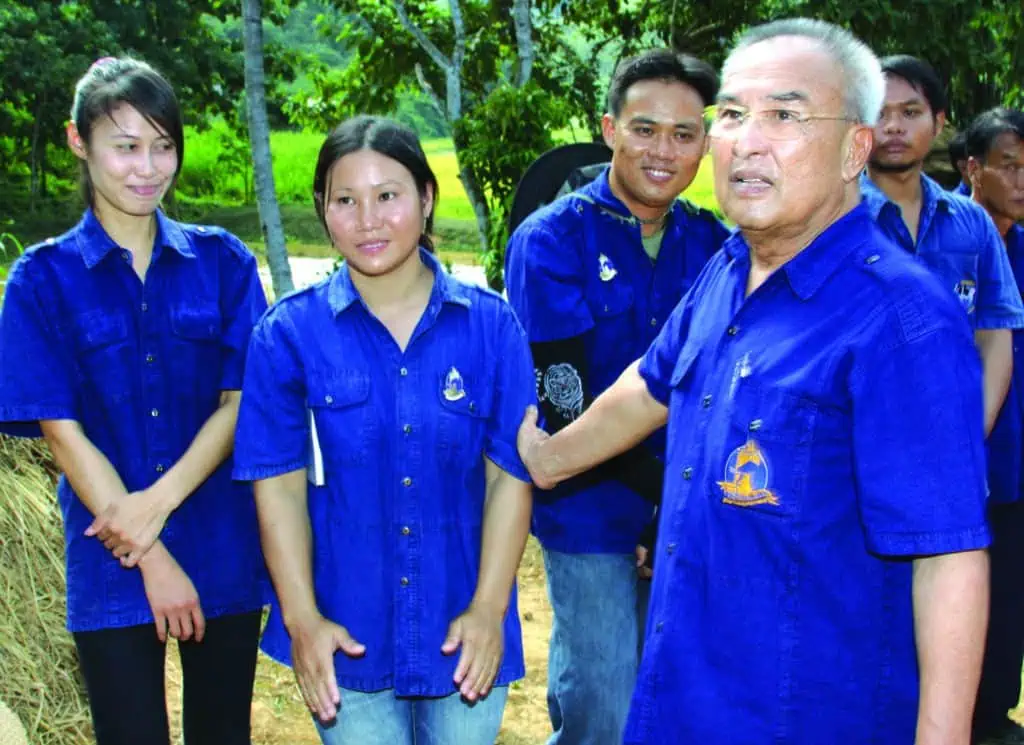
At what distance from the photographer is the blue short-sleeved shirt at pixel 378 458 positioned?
8.56 feet

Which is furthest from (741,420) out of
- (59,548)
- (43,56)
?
(43,56)

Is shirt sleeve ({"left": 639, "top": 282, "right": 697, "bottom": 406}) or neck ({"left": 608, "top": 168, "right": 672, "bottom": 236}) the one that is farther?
neck ({"left": 608, "top": 168, "right": 672, "bottom": 236})

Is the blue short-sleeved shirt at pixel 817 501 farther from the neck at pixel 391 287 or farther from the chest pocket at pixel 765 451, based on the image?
the neck at pixel 391 287

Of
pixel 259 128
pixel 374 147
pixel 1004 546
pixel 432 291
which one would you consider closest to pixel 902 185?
pixel 1004 546

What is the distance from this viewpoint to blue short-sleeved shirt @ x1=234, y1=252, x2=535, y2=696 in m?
2.61

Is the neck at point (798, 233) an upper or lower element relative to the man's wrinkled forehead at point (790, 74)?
lower

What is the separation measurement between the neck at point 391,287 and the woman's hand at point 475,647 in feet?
2.45

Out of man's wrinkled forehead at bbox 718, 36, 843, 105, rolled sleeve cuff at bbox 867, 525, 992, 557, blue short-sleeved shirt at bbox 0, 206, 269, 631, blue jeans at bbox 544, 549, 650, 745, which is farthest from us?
blue jeans at bbox 544, 549, 650, 745

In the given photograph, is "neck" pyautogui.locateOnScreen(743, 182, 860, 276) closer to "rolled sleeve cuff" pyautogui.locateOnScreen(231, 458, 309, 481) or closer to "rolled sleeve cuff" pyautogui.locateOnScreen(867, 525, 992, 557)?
"rolled sleeve cuff" pyautogui.locateOnScreen(867, 525, 992, 557)

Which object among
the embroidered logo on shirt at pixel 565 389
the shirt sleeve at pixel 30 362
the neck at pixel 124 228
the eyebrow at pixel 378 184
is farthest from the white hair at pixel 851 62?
the shirt sleeve at pixel 30 362

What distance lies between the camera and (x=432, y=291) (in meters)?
2.75

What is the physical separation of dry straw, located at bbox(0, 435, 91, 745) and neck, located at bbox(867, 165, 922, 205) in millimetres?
3231

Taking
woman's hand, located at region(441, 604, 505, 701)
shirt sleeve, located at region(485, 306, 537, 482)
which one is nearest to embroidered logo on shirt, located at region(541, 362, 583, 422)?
shirt sleeve, located at region(485, 306, 537, 482)

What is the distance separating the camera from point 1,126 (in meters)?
23.7
